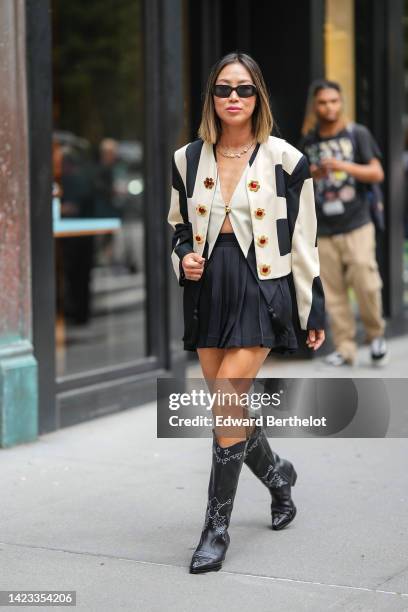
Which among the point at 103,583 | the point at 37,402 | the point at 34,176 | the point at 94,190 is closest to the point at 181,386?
the point at 37,402

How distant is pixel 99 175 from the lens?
1400 cm

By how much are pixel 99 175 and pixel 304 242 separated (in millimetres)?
9238

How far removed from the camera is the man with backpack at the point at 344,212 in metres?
8.91

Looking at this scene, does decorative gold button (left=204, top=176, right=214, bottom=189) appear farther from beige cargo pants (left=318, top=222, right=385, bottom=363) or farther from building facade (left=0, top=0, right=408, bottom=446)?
Answer: beige cargo pants (left=318, top=222, right=385, bottom=363)

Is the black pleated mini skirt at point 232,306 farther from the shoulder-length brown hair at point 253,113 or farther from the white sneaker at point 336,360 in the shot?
the white sneaker at point 336,360

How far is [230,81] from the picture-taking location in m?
4.88

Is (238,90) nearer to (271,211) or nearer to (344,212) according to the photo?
(271,211)

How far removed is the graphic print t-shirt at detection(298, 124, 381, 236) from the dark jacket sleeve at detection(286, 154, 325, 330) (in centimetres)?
399

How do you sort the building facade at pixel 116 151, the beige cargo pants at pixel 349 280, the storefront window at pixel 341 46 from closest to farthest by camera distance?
the building facade at pixel 116 151 < the beige cargo pants at pixel 349 280 < the storefront window at pixel 341 46

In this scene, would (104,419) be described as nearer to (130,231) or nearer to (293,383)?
(293,383)

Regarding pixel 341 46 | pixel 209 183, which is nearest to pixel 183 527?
pixel 209 183

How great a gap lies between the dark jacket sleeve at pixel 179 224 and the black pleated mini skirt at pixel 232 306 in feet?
0.33

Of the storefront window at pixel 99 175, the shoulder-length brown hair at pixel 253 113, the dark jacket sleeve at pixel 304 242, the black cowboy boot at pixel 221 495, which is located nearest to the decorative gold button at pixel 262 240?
the dark jacket sleeve at pixel 304 242

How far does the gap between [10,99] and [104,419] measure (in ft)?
7.07
